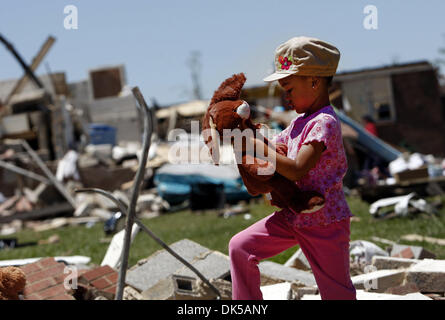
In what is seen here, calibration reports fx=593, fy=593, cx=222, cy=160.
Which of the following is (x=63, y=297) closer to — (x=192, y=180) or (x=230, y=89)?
(x=230, y=89)

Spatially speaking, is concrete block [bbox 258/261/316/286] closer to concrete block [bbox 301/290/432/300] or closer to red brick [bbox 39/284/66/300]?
concrete block [bbox 301/290/432/300]

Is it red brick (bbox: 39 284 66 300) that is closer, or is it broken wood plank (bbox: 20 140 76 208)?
red brick (bbox: 39 284 66 300)

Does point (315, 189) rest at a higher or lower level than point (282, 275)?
higher

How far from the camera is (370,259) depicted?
4938 millimetres

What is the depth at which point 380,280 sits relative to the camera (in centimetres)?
395

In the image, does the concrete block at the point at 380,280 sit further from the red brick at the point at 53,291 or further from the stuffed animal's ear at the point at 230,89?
the red brick at the point at 53,291

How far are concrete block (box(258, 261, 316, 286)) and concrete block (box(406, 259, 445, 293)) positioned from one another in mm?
739

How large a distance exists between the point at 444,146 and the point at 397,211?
1897cm

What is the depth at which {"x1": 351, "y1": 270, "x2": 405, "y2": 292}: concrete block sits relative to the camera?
393 centimetres

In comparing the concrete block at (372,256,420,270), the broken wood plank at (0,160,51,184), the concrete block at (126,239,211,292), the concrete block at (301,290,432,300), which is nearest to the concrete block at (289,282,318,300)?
the concrete block at (301,290,432,300)

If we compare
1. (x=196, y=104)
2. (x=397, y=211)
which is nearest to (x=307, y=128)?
(x=397, y=211)

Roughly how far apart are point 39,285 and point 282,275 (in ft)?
5.77

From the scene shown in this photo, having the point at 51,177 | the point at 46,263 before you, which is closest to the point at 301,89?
the point at 46,263
